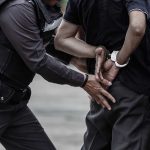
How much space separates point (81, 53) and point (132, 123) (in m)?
0.59

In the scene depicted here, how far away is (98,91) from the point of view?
5.20 m

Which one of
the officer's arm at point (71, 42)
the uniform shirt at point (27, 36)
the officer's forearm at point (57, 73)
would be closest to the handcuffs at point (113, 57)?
the officer's arm at point (71, 42)

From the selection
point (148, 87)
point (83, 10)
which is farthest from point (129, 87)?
point (83, 10)

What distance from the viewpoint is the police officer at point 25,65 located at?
4.95m

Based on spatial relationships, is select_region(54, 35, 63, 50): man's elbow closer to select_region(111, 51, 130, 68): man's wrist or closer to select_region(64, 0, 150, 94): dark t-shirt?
select_region(64, 0, 150, 94): dark t-shirt

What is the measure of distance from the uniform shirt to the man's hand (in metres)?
0.23

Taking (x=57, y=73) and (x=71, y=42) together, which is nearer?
(x=57, y=73)

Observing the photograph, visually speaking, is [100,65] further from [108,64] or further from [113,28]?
[113,28]

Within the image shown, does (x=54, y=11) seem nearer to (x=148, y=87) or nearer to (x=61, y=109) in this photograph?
(x=148, y=87)

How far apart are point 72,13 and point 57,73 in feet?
1.46

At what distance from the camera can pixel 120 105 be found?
5.21m

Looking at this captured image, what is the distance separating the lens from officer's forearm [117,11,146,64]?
4.90 meters

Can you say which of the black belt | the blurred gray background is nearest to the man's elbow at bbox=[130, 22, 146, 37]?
the black belt

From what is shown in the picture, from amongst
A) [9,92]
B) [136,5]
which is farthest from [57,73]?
[136,5]
